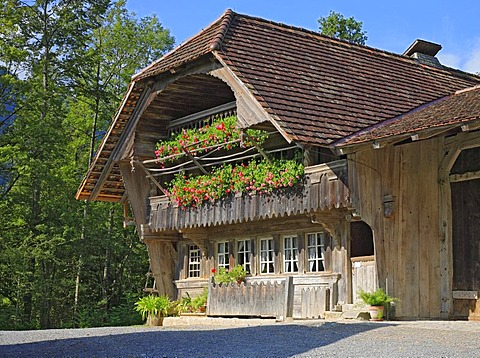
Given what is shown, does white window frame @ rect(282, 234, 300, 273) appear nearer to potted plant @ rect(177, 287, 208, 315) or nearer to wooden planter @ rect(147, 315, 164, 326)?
potted plant @ rect(177, 287, 208, 315)

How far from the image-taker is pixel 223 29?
68.5 feet

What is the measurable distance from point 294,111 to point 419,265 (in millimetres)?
4359

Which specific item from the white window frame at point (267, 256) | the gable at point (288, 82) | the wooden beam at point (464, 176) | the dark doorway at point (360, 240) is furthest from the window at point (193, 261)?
the wooden beam at point (464, 176)

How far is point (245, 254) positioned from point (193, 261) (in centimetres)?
265

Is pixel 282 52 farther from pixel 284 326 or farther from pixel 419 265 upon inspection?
pixel 284 326

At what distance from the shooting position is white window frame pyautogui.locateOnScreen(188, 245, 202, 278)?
79.8ft

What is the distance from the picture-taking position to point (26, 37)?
32.6 metres

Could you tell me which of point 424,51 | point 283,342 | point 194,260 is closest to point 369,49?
point 424,51

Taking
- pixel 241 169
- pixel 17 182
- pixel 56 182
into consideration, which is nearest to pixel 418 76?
pixel 241 169

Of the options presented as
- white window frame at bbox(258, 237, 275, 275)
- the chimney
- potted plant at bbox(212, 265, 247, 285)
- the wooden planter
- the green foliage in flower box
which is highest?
the chimney

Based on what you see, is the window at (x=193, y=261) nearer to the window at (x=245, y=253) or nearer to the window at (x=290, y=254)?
the window at (x=245, y=253)

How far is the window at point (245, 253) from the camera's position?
72.9 feet

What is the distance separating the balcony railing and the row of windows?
132cm

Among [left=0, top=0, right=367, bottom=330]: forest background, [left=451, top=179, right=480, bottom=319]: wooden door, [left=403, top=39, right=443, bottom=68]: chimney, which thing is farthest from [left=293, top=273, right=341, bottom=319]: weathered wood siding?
[left=0, top=0, right=367, bottom=330]: forest background
